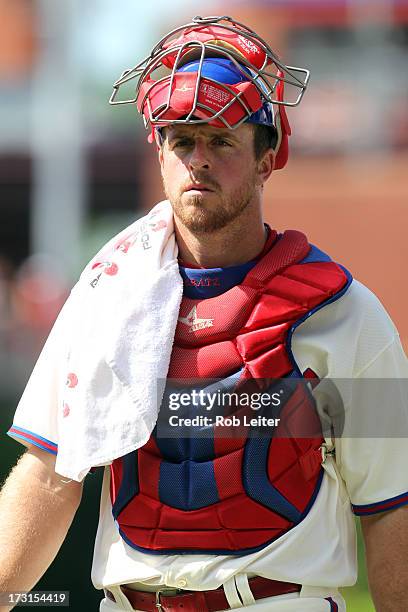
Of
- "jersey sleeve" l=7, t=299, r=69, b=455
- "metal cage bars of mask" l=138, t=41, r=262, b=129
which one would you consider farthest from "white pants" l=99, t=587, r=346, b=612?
"metal cage bars of mask" l=138, t=41, r=262, b=129

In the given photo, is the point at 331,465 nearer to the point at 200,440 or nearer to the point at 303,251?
the point at 200,440

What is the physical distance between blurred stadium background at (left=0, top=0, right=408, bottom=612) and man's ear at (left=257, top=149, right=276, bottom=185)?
37.3ft

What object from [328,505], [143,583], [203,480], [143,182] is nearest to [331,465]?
[328,505]

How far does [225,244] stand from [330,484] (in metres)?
0.63

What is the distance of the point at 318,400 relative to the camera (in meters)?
2.95

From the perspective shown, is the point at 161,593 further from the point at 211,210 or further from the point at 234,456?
the point at 211,210

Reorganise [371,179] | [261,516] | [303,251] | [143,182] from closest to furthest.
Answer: [261,516] → [303,251] → [371,179] → [143,182]

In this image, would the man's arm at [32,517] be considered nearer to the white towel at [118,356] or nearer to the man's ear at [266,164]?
the white towel at [118,356]

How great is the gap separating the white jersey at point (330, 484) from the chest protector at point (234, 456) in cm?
3

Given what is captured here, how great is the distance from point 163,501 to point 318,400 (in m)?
0.44

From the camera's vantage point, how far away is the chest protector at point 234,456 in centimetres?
286

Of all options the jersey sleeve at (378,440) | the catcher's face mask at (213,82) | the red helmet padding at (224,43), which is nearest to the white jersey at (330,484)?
the jersey sleeve at (378,440)

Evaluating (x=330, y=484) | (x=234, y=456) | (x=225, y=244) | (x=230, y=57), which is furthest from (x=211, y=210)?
(x=330, y=484)

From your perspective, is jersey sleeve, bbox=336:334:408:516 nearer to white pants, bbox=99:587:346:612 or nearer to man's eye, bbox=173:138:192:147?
white pants, bbox=99:587:346:612
